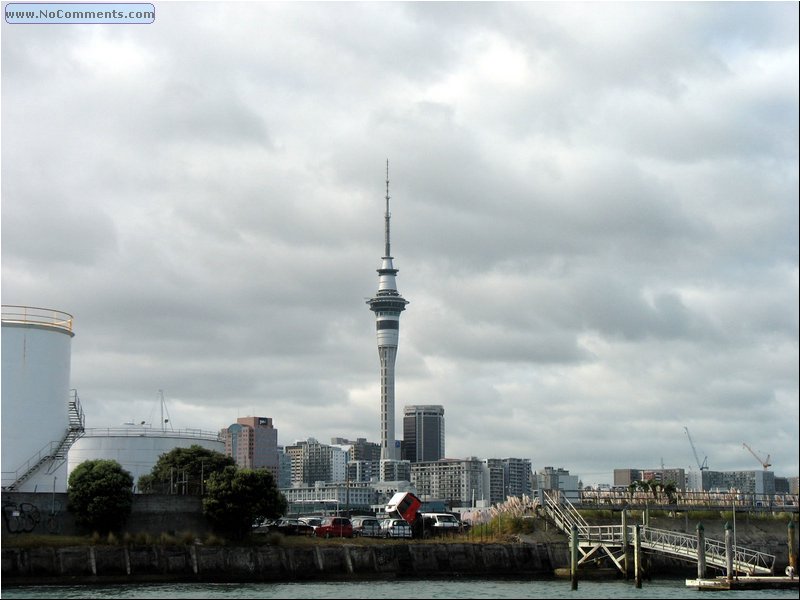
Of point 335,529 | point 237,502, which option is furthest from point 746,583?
point 237,502

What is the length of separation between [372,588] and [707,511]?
109 ft

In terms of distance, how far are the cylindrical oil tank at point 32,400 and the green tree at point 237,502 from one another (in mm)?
11418

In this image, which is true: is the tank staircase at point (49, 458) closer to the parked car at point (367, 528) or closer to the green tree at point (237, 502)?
the green tree at point (237, 502)

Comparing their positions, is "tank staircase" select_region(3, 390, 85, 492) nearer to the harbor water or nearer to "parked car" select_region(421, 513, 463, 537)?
the harbor water

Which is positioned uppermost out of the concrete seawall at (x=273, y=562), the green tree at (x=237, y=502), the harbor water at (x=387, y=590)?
the green tree at (x=237, y=502)

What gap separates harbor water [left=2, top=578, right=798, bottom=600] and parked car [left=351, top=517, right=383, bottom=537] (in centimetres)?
1183

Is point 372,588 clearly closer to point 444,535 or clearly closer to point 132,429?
point 444,535

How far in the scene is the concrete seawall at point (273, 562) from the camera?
206ft

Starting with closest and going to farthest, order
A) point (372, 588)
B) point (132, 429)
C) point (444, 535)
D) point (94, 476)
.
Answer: point (372, 588)
point (94, 476)
point (444, 535)
point (132, 429)

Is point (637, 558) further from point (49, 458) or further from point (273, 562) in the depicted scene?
point (49, 458)

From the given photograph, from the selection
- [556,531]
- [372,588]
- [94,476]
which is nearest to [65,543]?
[94,476]

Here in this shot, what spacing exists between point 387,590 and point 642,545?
18.7 meters

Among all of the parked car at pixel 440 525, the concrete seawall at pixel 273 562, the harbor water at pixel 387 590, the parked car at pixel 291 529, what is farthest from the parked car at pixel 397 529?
the harbor water at pixel 387 590

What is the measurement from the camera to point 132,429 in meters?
104
